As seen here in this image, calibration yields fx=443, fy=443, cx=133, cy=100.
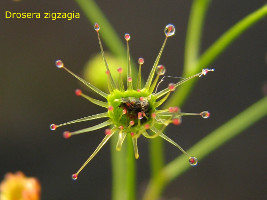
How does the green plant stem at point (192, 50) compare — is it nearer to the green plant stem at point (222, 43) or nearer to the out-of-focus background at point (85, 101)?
the green plant stem at point (222, 43)

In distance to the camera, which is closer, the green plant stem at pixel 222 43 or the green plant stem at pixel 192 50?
the green plant stem at pixel 222 43

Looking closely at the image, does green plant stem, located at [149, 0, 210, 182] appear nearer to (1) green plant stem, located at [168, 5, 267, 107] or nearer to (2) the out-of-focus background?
(1) green plant stem, located at [168, 5, 267, 107]

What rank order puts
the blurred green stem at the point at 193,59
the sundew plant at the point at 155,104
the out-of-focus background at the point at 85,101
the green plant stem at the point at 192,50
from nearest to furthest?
1. the sundew plant at the point at 155,104
2. the blurred green stem at the point at 193,59
3. the green plant stem at the point at 192,50
4. the out-of-focus background at the point at 85,101

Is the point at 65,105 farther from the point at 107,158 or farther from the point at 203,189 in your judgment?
the point at 203,189

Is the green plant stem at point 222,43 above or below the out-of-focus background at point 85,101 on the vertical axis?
below

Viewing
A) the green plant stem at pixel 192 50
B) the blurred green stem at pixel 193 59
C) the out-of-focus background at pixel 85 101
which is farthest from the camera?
the out-of-focus background at pixel 85 101

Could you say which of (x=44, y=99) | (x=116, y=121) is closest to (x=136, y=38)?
(x=44, y=99)

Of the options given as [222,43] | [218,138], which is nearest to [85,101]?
[218,138]

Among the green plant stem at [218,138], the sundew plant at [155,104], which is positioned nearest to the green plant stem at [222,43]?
the sundew plant at [155,104]

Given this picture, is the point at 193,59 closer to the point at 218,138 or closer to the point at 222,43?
the point at 222,43
